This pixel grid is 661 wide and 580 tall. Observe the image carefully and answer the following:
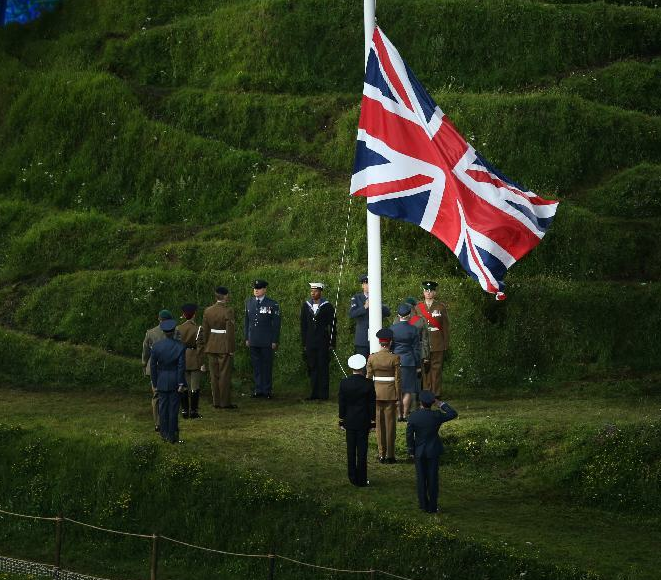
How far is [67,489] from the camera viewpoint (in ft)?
70.6

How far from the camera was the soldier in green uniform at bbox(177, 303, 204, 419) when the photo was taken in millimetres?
23844

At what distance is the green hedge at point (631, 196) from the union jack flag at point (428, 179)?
728cm

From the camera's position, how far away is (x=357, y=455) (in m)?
20.0

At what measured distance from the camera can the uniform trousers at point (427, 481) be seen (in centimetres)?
1895

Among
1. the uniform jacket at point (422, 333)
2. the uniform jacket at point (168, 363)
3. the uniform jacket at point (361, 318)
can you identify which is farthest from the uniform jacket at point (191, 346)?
the uniform jacket at point (422, 333)

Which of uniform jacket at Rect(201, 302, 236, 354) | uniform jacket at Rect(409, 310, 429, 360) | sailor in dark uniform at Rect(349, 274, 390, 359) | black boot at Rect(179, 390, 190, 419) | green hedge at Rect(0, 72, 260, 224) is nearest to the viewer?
uniform jacket at Rect(409, 310, 429, 360)

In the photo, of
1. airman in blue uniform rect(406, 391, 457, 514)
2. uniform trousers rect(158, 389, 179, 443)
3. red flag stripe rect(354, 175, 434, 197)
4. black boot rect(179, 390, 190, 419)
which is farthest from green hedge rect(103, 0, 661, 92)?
airman in blue uniform rect(406, 391, 457, 514)

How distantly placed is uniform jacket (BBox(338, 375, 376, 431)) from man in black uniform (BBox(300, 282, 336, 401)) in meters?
5.58

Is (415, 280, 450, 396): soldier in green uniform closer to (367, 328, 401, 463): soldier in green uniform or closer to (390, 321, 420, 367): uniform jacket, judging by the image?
(390, 321, 420, 367): uniform jacket

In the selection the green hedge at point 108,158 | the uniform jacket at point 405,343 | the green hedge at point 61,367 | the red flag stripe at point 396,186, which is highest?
the green hedge at point 108,158

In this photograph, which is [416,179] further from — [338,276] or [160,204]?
[160,204]

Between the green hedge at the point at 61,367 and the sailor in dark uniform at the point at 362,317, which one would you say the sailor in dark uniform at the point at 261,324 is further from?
the green hedge at the point at 61,367

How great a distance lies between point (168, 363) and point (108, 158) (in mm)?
13058

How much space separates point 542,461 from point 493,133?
1096cm
